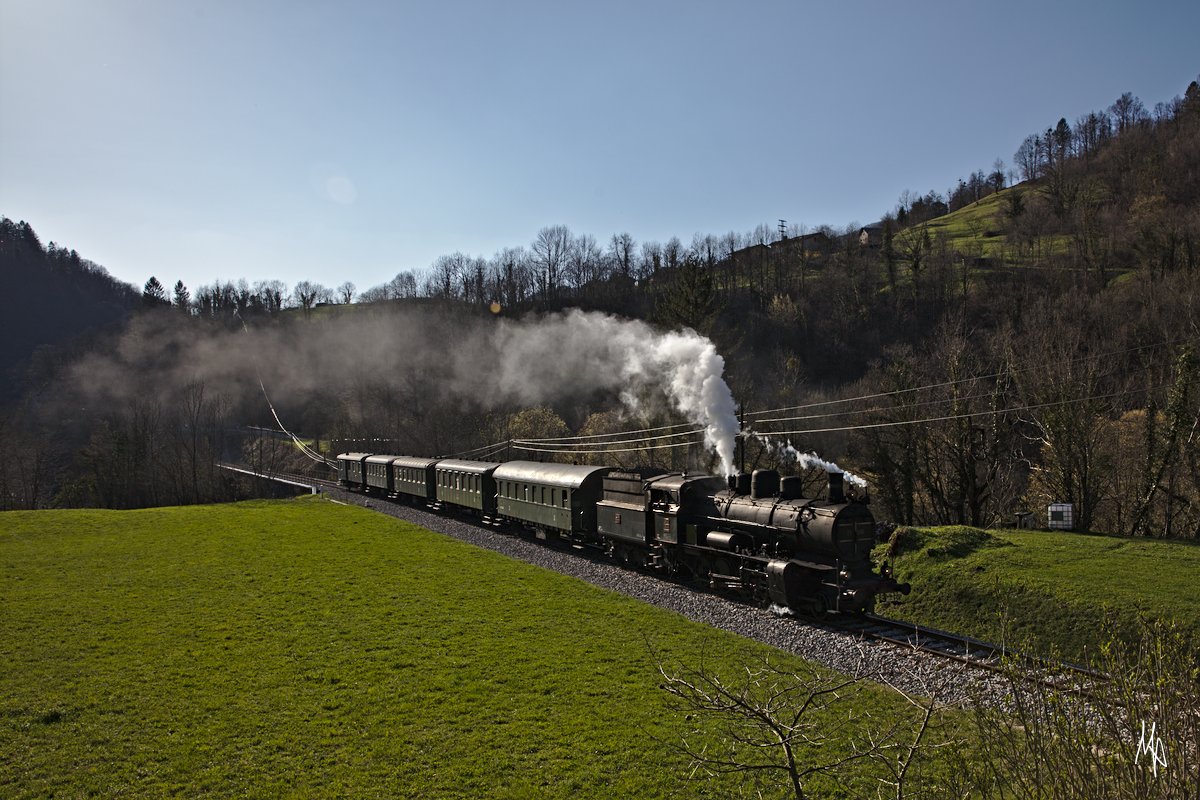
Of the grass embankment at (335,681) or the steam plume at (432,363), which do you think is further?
the steam plume at (432,363)

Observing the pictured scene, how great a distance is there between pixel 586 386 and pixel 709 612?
41503 mm

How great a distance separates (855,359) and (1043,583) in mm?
67584

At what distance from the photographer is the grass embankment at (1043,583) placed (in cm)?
1587

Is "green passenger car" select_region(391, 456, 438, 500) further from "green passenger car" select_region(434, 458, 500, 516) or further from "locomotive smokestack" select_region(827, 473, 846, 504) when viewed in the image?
"locomotive smokestack" select_region(827, 473, 846, 504)

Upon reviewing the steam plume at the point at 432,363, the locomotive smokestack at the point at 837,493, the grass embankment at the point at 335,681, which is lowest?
the grass embankment at the point at 335,681

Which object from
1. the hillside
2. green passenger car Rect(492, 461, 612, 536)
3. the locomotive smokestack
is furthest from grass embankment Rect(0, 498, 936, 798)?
the hillside

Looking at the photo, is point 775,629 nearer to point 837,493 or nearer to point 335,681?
point 837,493

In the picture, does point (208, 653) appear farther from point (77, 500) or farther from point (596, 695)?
point (77, 500)

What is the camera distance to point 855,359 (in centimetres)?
8194

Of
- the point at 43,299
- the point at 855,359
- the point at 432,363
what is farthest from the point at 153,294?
the point at 855,359

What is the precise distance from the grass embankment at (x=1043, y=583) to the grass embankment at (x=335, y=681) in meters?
7.34

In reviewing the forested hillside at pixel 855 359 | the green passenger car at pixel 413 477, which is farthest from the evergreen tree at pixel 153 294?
the green passenger car at pixel 413 477

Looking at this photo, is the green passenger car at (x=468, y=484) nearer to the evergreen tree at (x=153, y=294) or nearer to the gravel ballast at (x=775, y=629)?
the gravel ballast at (x=775, y=629)

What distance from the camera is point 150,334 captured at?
100375 millimetres
